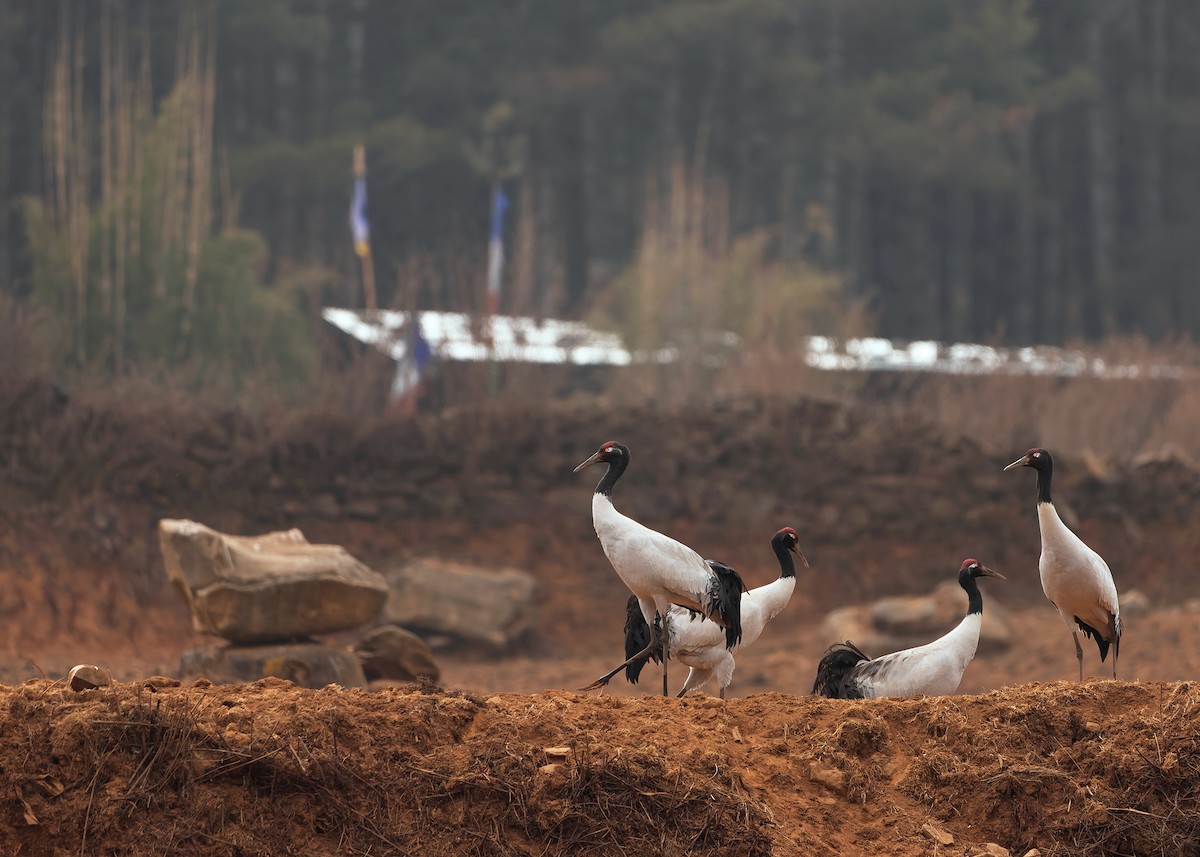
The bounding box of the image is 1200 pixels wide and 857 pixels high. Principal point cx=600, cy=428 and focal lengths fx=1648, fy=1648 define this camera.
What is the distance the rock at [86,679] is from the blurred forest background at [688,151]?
792 inches

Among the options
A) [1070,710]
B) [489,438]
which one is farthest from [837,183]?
[1070,710]

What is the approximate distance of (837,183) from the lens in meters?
44.3

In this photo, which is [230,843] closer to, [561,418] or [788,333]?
[561,418]

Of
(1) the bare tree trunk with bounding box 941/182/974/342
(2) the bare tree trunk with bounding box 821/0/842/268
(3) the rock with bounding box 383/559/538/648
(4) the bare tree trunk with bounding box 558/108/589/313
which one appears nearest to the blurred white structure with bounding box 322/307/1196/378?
(3) the rock with bounding box 383/559/538/648

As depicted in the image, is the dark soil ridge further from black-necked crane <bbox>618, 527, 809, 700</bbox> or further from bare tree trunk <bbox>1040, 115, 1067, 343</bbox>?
bare tree trunk <bbox>1040, 115, 1067, 343</bbox>

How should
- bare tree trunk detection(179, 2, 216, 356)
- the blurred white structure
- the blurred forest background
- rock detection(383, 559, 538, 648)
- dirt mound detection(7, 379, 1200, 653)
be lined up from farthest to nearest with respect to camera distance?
the blurred forest background → the blurred white structure → bare tree trunk detection(179, 2, 216, 356) → dirt mound detection(7, 379, 1200, 653) → rock detection(383, 559, 538, 648)

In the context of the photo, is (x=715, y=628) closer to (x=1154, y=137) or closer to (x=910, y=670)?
(x=910, y=670)

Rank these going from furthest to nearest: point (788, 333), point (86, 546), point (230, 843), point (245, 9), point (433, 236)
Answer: point (433, 236)
point (245, 9)
point (788, 333)
point (86, 546)
point (230, 843)

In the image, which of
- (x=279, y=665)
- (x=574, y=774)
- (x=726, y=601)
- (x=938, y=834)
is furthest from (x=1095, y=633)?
(x=279, y=665)

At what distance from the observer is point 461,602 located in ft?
55.0

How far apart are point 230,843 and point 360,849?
0.48m

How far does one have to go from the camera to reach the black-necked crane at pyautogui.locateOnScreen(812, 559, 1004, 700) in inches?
316

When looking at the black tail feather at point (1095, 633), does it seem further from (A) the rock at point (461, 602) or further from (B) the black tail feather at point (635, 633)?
(A) the rock at point (461, 602)

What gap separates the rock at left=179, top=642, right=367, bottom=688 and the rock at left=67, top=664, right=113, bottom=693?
5.16m
